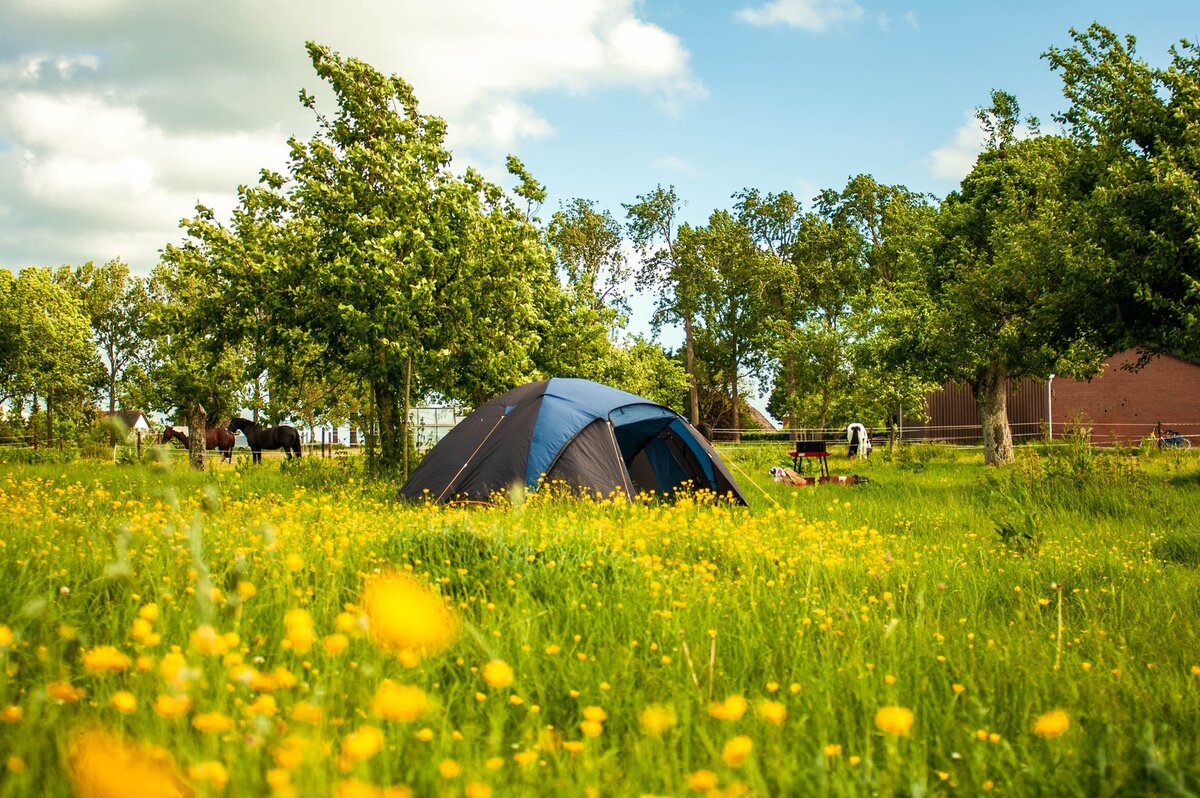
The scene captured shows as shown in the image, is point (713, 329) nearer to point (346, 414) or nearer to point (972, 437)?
point (972, 437)

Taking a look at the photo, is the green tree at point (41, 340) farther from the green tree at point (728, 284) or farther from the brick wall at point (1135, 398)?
the brick wall at point (1135, 398)

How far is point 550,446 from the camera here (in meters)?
11.1

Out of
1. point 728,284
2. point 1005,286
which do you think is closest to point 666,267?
point 728,284

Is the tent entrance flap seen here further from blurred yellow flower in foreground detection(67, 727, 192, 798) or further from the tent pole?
blurred yellow flower in foreground detection(67, 727, 192, 798)

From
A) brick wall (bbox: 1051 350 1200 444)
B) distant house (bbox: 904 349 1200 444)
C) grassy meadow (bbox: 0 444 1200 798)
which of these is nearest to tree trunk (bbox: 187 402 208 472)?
grassy meadow (bbox: 0 444 1200 798)

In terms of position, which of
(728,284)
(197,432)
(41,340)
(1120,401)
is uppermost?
(728,284)

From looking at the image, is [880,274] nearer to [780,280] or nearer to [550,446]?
[780,280]

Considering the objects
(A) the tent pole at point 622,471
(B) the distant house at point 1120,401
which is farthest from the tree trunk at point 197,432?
(B) the distant house at point 1120,401

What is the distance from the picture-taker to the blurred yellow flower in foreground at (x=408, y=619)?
9.69ft

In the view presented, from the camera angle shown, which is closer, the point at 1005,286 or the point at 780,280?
the point at 1005,286

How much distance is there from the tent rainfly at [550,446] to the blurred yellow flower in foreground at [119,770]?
8.19 m

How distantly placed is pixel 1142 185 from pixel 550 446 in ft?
37.1

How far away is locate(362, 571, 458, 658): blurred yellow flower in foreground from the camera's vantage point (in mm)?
2953

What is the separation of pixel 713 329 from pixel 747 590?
161 feet
